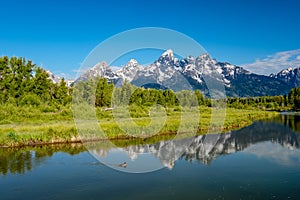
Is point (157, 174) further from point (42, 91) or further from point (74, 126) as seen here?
point (42, 91)

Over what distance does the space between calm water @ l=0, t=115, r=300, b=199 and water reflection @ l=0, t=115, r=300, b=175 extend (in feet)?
0.18

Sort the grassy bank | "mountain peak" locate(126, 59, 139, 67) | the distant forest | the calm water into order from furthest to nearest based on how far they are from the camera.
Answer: the distant forest
the grassy bank
"mountain peak" locate(126, 59, 139, 67)
the calm water

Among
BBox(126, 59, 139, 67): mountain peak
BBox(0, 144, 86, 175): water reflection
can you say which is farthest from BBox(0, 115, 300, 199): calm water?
BBox(126, 59, 139, 67): mountain peak

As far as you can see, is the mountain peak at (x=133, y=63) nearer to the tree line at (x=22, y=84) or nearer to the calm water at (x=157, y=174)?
the calm water at (x=157, y=174)

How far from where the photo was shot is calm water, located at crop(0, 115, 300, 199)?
12523 mm

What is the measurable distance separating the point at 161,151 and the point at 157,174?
5.20m

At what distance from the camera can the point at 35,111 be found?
35219 mm

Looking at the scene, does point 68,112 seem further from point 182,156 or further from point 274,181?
point 274,181

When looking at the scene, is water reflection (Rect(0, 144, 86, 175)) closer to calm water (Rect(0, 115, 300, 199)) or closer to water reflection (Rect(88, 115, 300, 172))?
calm water (Rect(0, 115, 300, 199))

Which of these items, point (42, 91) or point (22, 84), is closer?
point (22, 84)

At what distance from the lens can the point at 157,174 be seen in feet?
51.0

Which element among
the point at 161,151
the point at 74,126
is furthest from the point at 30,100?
the point at 161,151

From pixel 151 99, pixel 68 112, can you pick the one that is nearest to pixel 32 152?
pixel 68 112

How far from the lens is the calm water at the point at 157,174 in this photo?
12.5 meters
